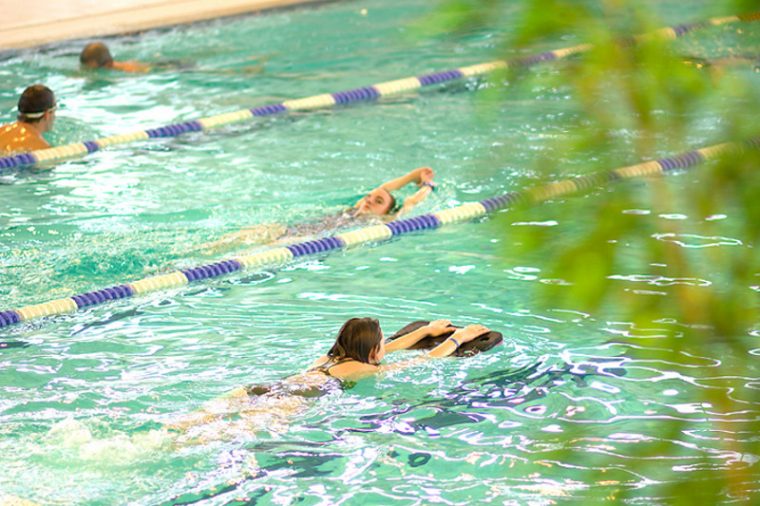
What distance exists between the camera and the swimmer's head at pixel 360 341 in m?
4.68

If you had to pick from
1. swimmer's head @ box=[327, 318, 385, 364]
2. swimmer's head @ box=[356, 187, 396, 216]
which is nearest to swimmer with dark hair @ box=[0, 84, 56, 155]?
swimmer's head @ box=[356, 187, 396, 216]

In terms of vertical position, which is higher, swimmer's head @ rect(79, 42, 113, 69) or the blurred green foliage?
the blurred green foliage

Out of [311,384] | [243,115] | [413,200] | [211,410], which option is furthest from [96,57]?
[211,410]

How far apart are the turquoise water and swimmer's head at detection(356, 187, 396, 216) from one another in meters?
0.32

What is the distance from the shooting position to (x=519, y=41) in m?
0.71

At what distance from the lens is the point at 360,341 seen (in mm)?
4688

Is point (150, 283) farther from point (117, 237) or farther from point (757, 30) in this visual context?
point (757, 30)

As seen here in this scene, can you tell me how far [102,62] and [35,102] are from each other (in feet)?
9.52

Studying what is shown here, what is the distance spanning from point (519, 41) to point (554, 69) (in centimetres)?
6

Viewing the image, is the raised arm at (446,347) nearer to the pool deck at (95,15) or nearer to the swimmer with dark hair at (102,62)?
the swimmer with dark hair at (102,62)

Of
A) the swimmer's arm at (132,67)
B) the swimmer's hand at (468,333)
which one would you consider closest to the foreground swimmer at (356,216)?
the swimmer's hand at (468,333)

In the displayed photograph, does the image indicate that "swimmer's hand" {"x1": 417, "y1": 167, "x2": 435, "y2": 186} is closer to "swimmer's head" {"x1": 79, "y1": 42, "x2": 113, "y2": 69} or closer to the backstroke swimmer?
the backstroke swimmer

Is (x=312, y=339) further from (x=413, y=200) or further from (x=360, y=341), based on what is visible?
(x=413, y=200)

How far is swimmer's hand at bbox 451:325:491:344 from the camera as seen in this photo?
16.3 feet
